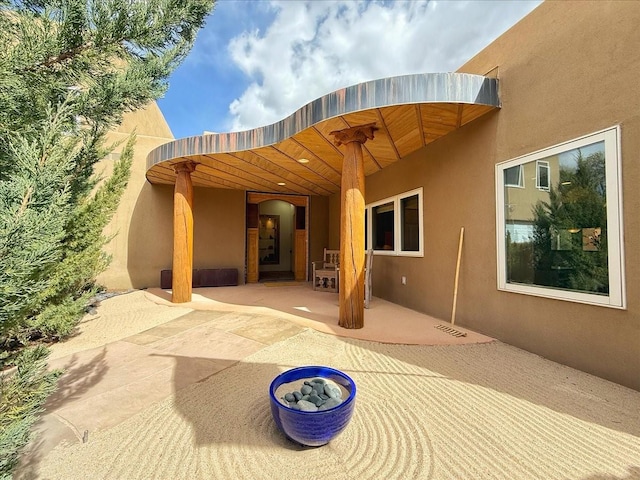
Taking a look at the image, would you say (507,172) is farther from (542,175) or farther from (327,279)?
(327,279)

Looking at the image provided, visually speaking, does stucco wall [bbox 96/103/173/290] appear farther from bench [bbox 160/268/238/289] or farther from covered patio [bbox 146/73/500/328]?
covered patio [bbox 146/73/500/328]

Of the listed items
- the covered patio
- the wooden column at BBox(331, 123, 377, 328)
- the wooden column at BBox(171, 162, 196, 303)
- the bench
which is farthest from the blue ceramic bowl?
the bench

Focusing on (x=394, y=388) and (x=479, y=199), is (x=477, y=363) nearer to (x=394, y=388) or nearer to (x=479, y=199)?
(x=394, y=388)

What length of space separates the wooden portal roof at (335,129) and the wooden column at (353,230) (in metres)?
0.30

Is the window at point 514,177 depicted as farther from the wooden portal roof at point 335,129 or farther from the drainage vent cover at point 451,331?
the drainage vent cover at point 451,331

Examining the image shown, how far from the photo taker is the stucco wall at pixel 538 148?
8.23ft

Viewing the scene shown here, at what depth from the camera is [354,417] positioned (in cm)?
210

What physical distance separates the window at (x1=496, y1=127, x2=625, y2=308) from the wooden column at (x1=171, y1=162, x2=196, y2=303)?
544cm

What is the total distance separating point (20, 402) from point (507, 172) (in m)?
4.66

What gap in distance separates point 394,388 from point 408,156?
13.9 ft

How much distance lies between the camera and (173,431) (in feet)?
6.41

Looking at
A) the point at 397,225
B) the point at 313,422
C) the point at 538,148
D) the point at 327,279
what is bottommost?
the point at 313,422

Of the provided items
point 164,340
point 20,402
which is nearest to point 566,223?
point 20,402

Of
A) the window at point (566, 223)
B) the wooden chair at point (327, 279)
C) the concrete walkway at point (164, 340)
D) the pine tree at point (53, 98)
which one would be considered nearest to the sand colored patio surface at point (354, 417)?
the concrete walkway at point (164, 340)
